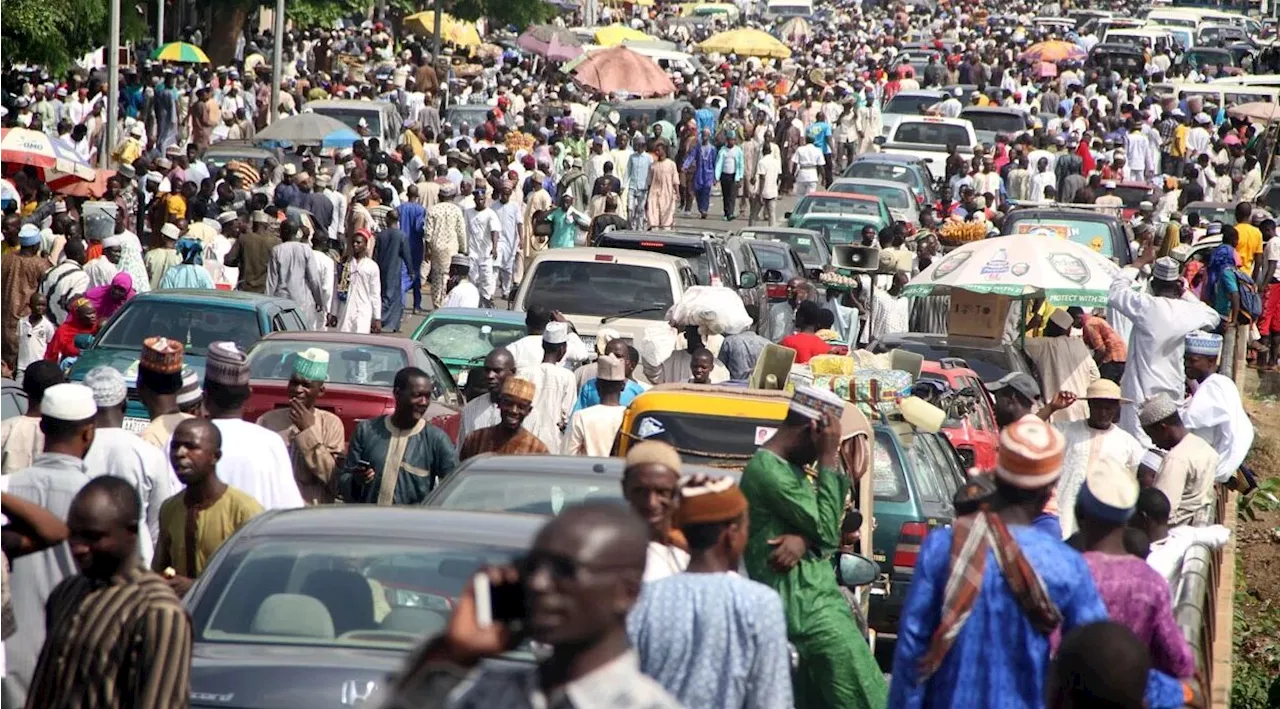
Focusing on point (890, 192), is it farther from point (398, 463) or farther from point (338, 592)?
point (338, 592)

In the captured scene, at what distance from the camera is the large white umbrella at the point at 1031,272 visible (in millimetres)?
15414

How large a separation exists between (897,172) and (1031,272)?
15.4 metres

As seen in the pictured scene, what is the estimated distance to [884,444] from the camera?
11133mm

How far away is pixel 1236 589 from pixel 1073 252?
105 inches

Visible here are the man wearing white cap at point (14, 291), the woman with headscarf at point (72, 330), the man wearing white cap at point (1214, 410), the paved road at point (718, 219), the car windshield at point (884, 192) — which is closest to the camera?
the man wearing white cap at point (1214, 410)

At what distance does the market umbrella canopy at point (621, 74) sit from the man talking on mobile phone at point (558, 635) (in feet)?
107

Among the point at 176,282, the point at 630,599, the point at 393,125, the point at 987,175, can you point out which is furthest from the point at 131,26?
the point at 630,599

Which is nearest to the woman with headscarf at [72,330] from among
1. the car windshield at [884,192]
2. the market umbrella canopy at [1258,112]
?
the car windshield at [884,192]

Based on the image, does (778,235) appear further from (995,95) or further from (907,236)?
(995,95)

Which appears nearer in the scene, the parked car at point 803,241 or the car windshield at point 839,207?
the parked car at point 803,241

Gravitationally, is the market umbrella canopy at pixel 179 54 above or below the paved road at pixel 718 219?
above

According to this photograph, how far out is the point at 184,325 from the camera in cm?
1451

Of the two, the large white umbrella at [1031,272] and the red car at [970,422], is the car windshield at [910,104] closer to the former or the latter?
the large white umbrella at [1031,272]

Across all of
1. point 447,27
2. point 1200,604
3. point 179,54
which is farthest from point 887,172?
point 1200,604
